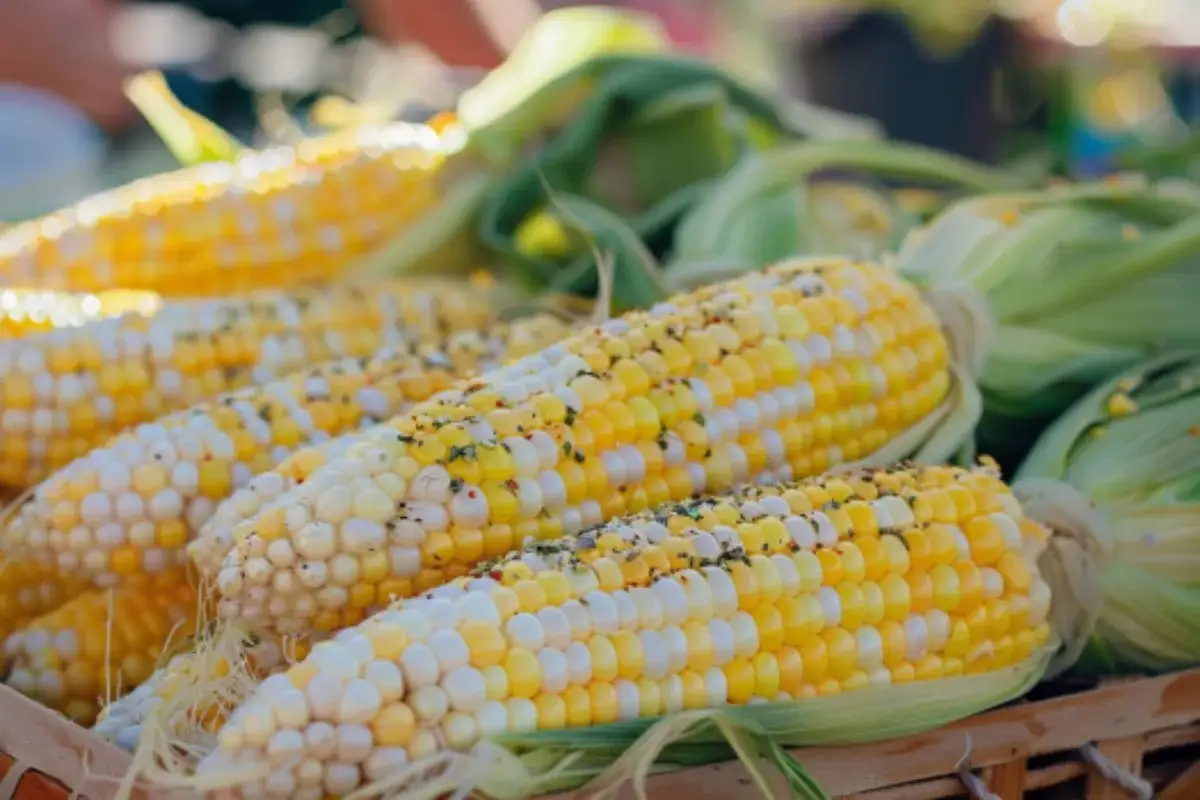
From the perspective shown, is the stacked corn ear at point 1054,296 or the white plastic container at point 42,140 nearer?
the stacked corn ear at point 1054,296

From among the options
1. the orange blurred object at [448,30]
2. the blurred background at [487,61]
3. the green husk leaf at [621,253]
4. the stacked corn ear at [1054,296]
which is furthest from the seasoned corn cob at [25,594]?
the orange blurred object at [448,30]

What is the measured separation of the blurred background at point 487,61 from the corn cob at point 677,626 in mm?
2621

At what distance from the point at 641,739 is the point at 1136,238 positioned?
A: 1.07 m

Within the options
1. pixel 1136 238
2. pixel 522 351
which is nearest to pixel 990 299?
pixel 1136 238

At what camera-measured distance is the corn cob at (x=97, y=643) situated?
1250mm

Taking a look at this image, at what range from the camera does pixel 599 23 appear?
7.03 feet

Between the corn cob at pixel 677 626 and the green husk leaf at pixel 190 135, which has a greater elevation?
the green husk leaf at pixel 190 135

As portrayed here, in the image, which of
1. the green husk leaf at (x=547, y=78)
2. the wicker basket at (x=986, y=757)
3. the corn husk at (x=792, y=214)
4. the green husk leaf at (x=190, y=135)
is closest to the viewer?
the wicker basket at (x=986, y=757)

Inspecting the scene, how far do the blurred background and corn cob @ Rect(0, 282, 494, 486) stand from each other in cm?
201

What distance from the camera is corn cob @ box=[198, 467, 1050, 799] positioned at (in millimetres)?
861

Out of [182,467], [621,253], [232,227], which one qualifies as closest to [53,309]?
[232,227]

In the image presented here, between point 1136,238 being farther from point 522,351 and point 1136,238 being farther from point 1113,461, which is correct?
point 522,351

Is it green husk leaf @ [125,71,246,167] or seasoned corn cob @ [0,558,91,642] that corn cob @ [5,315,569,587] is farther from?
green husk leaf @ [125,71,246,167]

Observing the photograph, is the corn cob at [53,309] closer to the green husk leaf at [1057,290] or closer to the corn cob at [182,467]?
the corn cob at [182,467]
